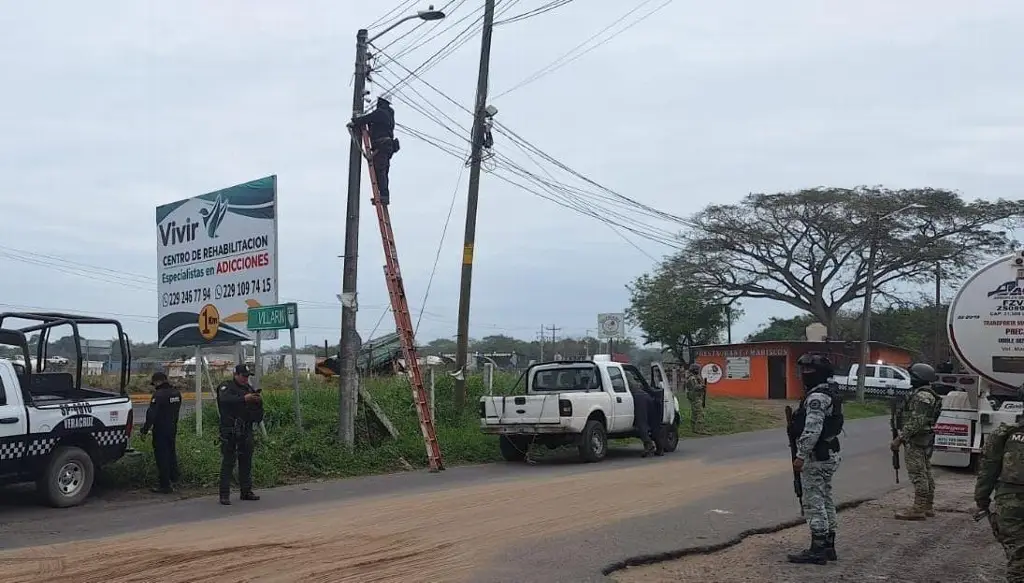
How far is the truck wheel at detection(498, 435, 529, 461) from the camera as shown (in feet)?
54.4

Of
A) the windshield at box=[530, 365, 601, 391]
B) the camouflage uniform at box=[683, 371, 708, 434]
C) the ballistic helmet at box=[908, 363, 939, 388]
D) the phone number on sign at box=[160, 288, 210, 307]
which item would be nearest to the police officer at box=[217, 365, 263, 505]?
the phone number on sign at box=[160, 288, 210, 307]

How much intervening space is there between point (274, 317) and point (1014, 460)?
11162mm

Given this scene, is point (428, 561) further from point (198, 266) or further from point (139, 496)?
point (198, 266)

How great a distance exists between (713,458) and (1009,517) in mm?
11300

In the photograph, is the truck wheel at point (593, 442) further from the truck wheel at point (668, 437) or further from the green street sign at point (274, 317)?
the green street sign at point (274, 317)

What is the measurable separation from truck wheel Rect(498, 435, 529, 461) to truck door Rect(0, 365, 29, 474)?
8.21 meters

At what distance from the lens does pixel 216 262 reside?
16031 mm

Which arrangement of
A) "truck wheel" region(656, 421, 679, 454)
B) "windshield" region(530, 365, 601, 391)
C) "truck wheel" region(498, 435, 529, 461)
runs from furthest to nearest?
"truck wheel" region(656, 421, 679, 454)
"windshield" region(530, 365, 601, 391)
"truck wheel" region(498, 435, 529, 461)

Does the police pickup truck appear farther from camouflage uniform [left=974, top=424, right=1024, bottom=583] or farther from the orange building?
the orange building

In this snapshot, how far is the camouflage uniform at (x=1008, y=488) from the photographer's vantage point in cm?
588

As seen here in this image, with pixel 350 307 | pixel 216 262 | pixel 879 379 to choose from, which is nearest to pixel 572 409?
pixel 350 307

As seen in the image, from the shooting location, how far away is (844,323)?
198ft

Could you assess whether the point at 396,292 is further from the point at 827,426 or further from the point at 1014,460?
the point at 1014,460

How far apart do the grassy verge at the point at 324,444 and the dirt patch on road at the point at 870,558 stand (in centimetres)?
695
